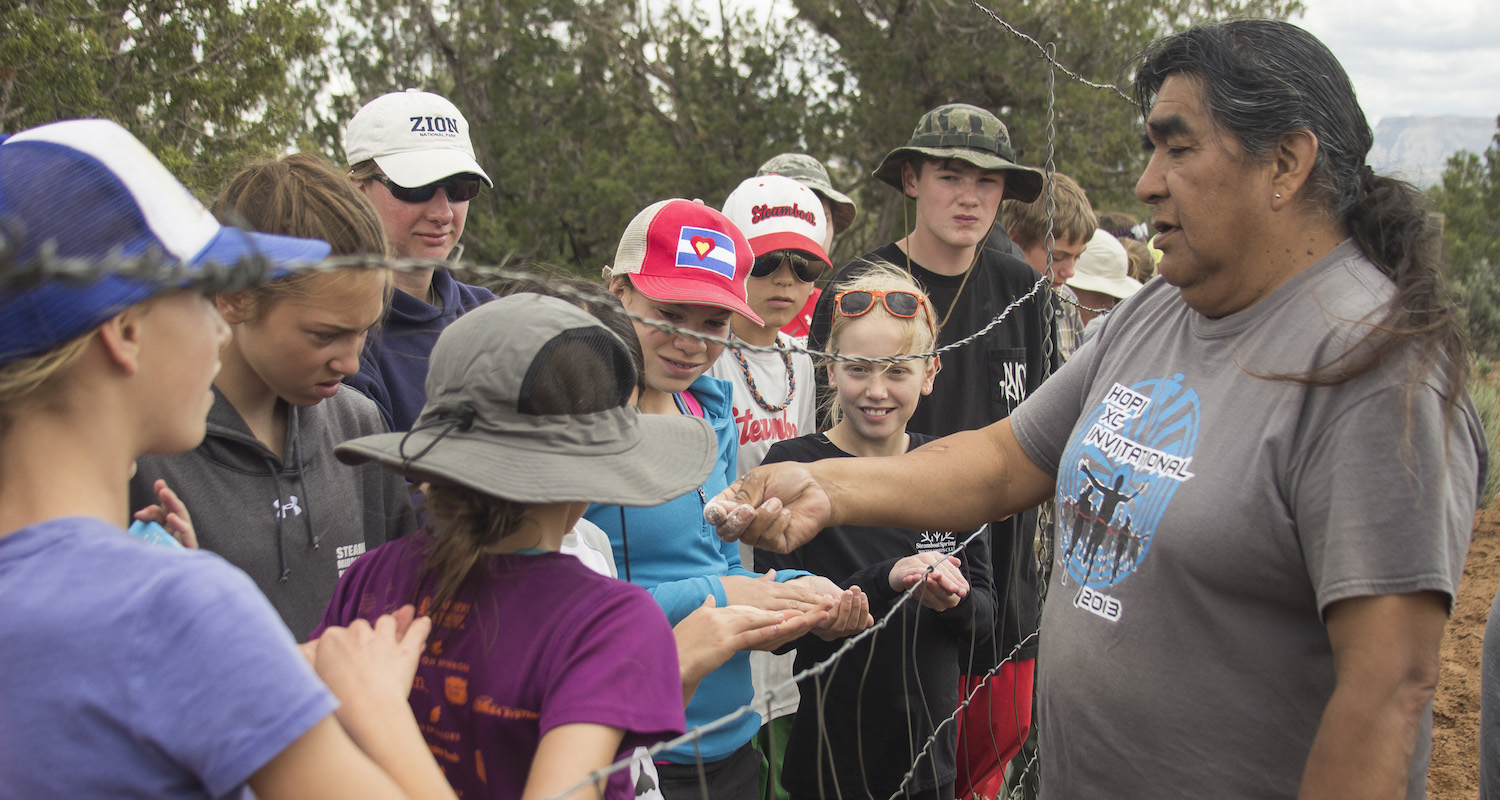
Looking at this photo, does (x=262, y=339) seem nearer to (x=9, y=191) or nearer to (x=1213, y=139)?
(x=9, y=191)

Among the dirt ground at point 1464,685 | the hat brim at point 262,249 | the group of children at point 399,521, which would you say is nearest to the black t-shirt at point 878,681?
the group of children at point 399,521

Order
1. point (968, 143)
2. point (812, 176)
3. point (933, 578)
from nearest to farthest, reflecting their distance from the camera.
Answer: point (933, 578)
point (968, 143)
point (812, 176)

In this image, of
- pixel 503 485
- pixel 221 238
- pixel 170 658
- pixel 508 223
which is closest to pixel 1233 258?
pixel 503 485

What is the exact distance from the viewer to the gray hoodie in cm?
183

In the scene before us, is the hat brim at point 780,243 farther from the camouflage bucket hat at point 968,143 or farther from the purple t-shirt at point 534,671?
the purple t-shirt at point 534,671

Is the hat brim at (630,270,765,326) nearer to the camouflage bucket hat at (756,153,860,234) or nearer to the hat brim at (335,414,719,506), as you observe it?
the hat brim at (335,414,719,506)

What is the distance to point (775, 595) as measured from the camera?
204cm

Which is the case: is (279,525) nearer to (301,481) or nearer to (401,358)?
(301,481)

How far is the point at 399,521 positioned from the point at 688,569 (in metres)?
0.64

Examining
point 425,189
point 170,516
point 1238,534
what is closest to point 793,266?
point 425,189

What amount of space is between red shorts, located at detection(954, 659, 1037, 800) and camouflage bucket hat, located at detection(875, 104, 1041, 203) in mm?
1768

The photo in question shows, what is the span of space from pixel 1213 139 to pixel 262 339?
1763 millimetres

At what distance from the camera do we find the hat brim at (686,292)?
8.27 feet

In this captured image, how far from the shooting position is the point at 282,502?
1935 millimetres
